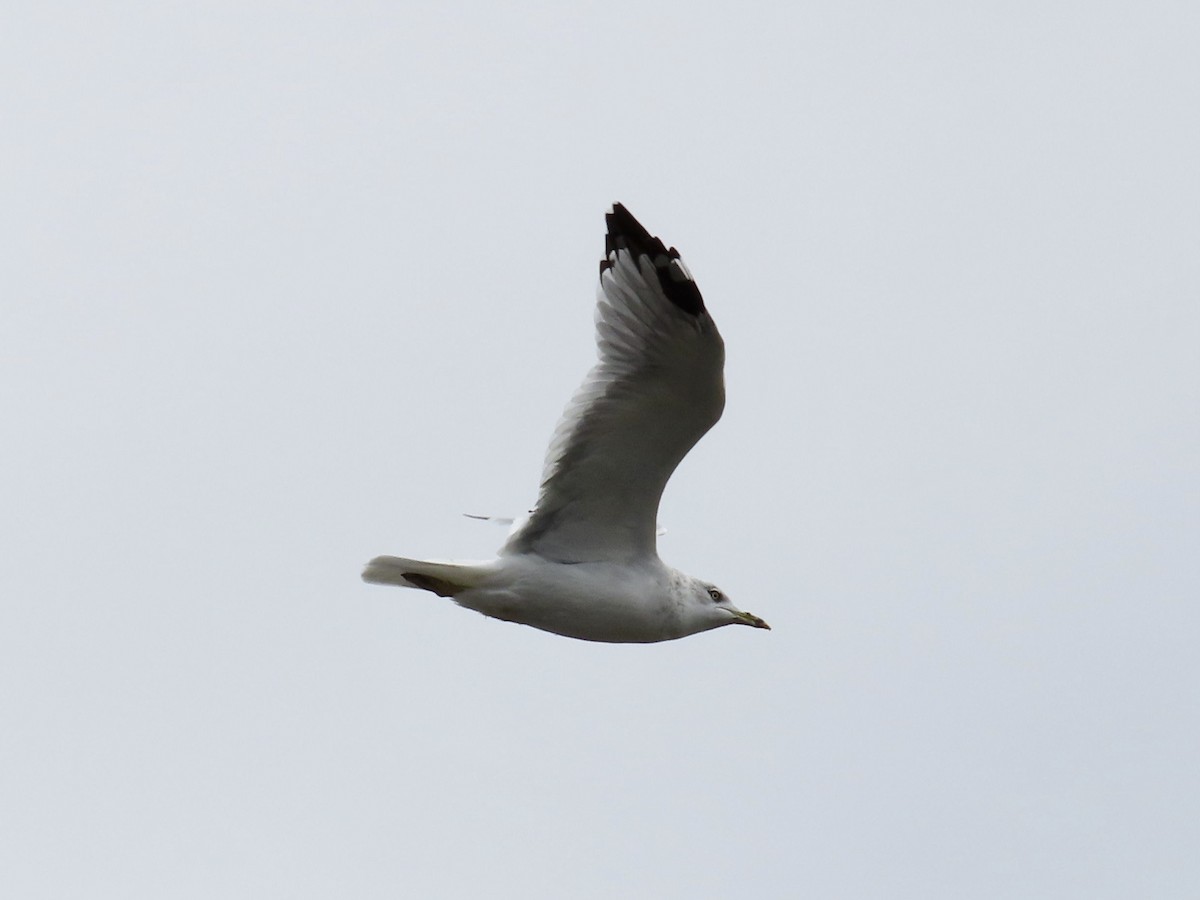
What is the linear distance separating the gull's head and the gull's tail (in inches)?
49.3

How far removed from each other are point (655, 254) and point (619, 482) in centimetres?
129

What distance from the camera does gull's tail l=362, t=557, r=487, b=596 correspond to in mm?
10656

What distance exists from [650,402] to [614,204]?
1011 mm

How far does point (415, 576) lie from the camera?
10789 millimetres

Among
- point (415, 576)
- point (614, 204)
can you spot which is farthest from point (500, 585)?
point (614, 204)

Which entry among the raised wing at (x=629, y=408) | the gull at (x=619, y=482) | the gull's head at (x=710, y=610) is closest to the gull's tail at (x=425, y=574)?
the gull at (x=619, y=482)

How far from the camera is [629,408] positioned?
10.5 metres

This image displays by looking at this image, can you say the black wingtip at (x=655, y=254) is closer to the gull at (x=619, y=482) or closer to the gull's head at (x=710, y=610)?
the gull at (x=619, y=482)

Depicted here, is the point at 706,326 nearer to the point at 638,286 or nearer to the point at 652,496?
the point at 638,286

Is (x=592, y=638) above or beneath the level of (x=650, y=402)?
beneath

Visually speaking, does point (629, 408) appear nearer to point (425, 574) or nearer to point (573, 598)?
point (573, 598)

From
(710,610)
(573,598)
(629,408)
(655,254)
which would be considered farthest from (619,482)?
(655,254)

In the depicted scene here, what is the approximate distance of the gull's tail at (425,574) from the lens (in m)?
10.7

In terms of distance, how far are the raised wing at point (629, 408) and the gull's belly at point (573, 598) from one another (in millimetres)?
119
